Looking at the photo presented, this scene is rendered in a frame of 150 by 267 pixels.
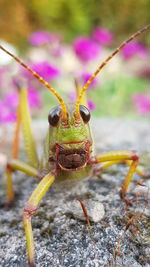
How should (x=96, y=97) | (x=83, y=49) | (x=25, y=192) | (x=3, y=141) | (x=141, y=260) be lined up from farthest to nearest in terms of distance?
(x=96, y=97)
(x=83, y=49)
(x=3, y=141)
(x=25, y=192)
(x=141, y=260)

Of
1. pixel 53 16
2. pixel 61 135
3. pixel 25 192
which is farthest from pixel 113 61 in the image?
pixel 61 135

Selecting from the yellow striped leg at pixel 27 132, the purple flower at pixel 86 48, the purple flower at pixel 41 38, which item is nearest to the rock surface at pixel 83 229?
the yellow striped leg at pixel 27 132

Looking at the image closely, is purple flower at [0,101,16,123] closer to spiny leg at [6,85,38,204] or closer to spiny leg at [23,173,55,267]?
spiny leg at [6,85,38,204]

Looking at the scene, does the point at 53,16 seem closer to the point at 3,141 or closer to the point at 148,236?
the point at 3,141

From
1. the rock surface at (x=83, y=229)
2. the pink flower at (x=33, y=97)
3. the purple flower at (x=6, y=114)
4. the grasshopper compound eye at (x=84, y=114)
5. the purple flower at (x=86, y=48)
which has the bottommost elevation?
the rock surface at (x=83, y=229)

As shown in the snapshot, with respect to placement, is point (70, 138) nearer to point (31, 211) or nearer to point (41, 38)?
point (31, 211)

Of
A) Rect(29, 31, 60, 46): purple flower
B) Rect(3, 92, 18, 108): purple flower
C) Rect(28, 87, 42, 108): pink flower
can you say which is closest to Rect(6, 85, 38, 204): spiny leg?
Rect(3, 92, 18, 108): purple flower

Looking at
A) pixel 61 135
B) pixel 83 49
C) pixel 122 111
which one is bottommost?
pixel 61 135

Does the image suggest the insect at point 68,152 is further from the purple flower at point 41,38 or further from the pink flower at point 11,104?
the purple flower at point 41,38
